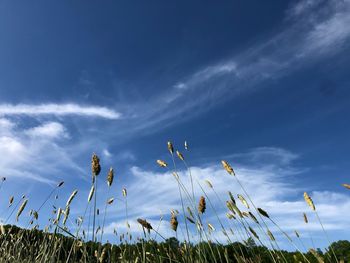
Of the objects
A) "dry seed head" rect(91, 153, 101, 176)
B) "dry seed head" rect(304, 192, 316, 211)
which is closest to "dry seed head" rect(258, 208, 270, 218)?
"dry seed head" rect(304, 192, 316, 211)

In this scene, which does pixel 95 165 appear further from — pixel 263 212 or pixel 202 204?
pixel 263 212

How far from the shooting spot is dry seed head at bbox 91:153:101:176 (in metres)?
2.74

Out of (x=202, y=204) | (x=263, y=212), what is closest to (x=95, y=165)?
(x=202, y=204)

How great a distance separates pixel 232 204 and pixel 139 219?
1.10 m

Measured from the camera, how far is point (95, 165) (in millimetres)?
2770

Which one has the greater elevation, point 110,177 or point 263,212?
point 110,177

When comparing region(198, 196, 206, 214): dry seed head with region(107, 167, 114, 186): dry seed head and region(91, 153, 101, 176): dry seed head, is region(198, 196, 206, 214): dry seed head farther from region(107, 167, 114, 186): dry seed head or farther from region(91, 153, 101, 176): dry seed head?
region(91, 153, 101, 176): dry seed head

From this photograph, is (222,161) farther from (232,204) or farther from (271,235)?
(271,235)

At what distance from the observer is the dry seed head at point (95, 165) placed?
274cm

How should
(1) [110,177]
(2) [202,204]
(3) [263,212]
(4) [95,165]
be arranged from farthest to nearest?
1. (2) [202,204]
2. (3) [263,212]
3. (1) [110,177]
4. (4) [95,165]

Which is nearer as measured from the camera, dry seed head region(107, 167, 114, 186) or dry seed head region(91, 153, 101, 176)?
dry seed head region(91, 153, 101, 176)

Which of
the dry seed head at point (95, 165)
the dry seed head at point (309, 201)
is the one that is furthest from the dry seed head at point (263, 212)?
the dry seed head at point (95, 165)

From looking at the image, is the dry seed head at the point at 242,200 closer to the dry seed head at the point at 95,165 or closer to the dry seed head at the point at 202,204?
the dry seed head at the point at 202,204

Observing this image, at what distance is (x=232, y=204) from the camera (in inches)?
147
